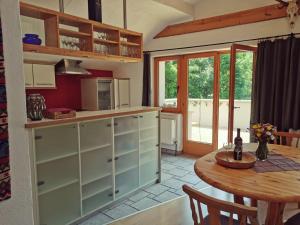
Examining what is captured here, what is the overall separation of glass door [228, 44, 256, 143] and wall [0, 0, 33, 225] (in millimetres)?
2874

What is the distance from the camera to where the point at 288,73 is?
3344mm

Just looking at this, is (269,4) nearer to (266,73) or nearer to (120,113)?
(266,73)

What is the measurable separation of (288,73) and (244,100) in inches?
33.6

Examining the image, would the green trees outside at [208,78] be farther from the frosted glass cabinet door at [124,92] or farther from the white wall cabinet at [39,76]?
the white wall cabinet at [39,76]

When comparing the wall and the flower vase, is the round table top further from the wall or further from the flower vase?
the wall

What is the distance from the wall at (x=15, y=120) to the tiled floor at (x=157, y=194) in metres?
1.06

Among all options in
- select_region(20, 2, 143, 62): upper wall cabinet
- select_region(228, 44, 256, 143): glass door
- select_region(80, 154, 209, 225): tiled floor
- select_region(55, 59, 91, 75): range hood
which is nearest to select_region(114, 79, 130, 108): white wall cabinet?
select_region(55, 59, 91, 75): range hood

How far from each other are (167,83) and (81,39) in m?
2.65

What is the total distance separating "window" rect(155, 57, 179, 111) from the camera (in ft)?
16.6

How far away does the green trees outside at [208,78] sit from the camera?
3.85 metres

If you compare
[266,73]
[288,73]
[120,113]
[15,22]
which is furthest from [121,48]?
[288,73]

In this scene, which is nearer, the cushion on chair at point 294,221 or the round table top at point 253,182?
the round table top at point 253,182

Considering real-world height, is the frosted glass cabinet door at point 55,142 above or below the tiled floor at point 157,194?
above

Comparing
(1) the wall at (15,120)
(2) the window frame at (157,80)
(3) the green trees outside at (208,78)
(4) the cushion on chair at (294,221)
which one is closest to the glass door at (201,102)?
(3) the green trees outside at (208,78)
